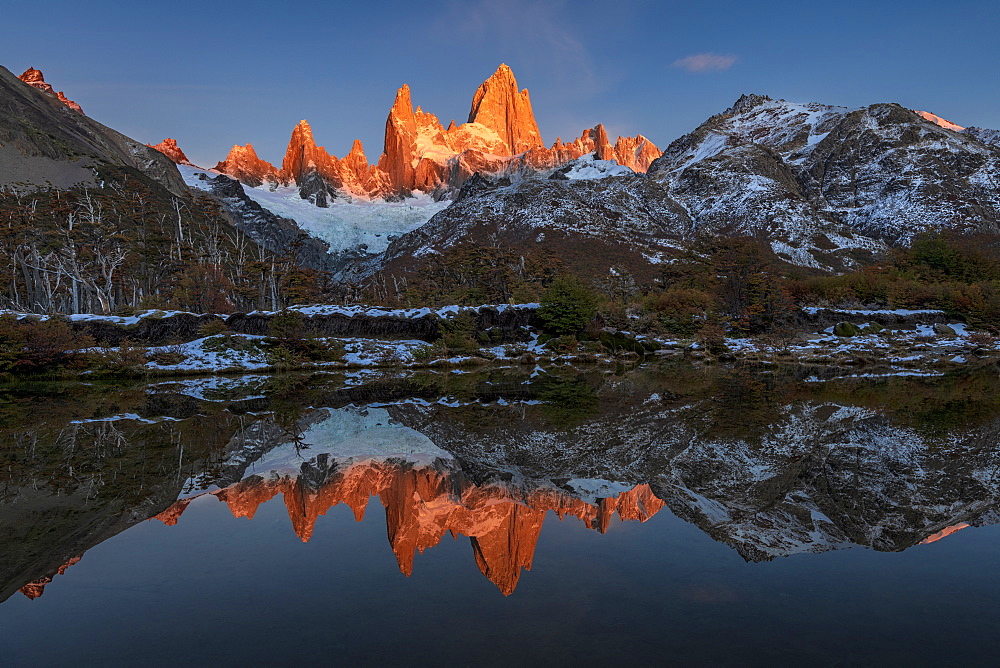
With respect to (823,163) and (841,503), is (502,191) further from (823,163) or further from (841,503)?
(841,503)

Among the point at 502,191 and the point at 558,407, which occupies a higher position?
the point at 502,191

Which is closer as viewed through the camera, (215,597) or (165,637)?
(165,637)

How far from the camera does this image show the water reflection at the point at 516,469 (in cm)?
705

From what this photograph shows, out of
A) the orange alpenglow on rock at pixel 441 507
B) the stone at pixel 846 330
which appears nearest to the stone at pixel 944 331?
the stone at pixel 846 330

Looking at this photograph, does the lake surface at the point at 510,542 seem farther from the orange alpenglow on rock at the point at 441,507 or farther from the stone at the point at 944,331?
the stone at the point at 944,331

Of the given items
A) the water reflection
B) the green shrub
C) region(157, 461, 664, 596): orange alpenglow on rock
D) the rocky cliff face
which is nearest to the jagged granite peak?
the green shrub

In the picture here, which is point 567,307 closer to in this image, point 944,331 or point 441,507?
point 944,331

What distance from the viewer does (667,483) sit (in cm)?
895

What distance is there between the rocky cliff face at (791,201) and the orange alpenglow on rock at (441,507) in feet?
381

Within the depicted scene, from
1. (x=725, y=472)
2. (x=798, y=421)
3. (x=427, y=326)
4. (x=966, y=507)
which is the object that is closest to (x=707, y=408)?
(x=798, y=421)

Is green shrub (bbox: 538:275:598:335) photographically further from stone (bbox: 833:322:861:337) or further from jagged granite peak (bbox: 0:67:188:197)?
jagged granite peak (bbox: 0:67:188:197)

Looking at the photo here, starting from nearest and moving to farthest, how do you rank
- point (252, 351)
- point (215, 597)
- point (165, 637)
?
point (165, 637) → point (215, 597) → point (252, 351)

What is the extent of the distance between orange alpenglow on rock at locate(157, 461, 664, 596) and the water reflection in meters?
0.04

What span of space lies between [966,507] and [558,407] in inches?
426
